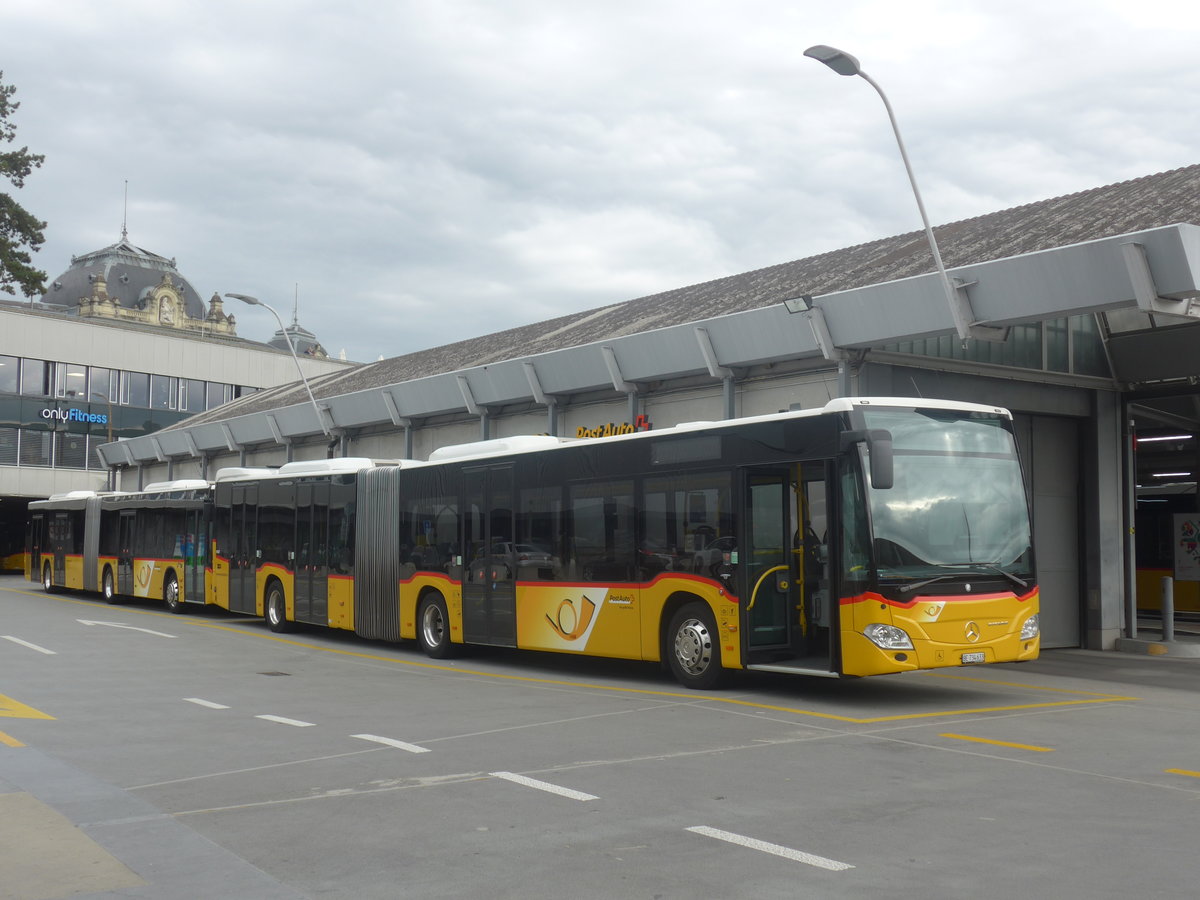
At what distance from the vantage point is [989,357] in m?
20.1

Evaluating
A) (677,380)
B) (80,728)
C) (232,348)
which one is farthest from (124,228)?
(80,728)

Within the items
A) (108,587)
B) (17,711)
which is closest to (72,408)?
(108,587)

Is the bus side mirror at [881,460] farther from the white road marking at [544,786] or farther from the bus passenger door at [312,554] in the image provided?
the bus passenger door at [312,554]

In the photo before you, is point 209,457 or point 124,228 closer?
point 209,457

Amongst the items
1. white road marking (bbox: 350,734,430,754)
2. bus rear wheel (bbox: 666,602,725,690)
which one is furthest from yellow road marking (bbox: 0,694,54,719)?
bus rear wheel (bbox: 666,602,725,690)

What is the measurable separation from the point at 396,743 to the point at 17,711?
4598mm

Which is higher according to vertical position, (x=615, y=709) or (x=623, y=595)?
(x=623, y=595)

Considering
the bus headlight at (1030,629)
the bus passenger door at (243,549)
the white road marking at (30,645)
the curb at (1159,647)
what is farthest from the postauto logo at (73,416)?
the bus headlight at (1030,629)

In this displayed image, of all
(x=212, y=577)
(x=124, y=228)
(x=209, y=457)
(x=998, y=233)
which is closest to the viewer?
(x=998, y=233)

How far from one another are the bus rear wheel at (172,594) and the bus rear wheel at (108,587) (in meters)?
4.02

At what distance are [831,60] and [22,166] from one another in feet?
71.8

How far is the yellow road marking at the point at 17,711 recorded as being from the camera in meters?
12.2

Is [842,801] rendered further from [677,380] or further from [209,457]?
[209,457]

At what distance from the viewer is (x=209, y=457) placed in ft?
137
